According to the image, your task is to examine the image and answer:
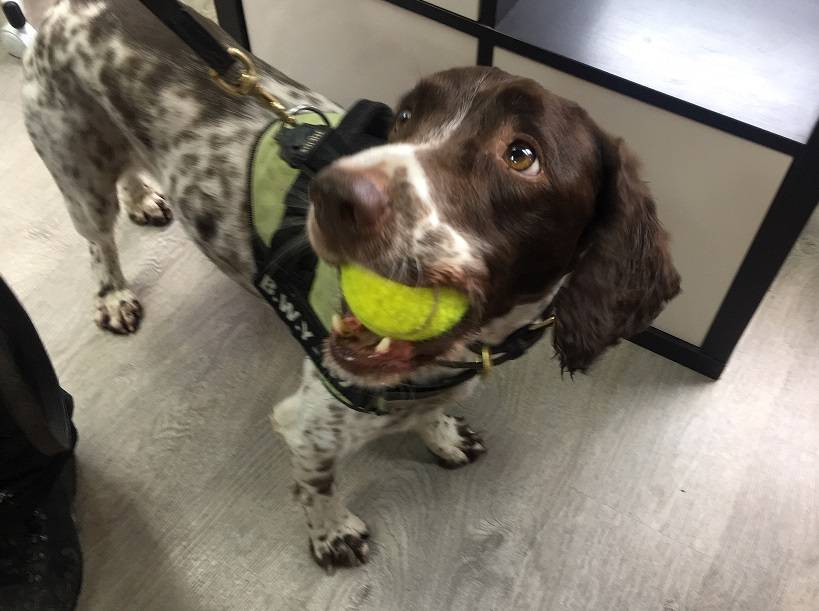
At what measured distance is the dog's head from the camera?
1031mm

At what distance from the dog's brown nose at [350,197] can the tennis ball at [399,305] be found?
8cm

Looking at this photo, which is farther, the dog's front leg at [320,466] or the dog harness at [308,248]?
the dog's front leg at [320,466]

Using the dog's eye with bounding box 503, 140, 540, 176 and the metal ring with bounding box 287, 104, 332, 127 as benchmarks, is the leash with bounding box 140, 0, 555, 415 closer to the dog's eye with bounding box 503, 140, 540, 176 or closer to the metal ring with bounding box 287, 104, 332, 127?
the metal ring with bounding box 287, 104, 332, 127

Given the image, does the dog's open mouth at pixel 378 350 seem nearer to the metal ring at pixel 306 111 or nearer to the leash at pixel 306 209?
the leash at pixel 306 209

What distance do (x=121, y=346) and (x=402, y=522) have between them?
0.95 meters

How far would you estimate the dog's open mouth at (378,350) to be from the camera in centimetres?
117

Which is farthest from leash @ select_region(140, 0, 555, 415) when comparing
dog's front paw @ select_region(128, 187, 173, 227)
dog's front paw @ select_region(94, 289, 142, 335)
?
dog's front paw @ select_region(128, 187, 173, 227)

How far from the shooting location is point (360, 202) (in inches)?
38.7

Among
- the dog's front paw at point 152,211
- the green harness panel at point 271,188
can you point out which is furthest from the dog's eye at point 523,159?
the dog's front paw at point 152,211

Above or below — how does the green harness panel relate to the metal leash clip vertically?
below

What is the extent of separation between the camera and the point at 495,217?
1124mm

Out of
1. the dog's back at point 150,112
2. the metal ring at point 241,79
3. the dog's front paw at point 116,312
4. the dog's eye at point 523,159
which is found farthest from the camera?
the dog's front paw at point 116,312

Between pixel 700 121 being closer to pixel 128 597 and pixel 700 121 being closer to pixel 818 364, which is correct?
pixel 818 364

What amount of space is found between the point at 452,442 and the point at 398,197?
1066 mm
